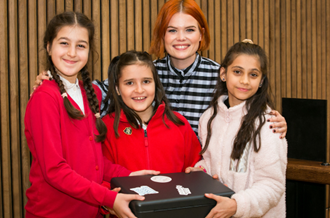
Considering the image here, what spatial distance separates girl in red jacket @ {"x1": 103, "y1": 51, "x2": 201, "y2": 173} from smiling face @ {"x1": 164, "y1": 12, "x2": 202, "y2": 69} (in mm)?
324

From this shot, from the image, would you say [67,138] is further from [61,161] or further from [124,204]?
[124,204]

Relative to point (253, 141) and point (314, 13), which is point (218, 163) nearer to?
point (253, 141)

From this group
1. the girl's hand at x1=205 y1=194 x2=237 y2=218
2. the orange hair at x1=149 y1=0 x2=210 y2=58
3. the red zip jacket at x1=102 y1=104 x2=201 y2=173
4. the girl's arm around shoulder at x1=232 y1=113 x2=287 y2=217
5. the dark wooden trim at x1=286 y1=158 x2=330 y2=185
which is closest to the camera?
the girl's hand at x1=205 y1=194 x2=237 y2=218

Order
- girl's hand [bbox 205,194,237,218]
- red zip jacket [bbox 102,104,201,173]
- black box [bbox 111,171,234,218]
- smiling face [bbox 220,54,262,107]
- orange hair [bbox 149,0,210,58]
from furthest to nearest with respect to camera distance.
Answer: orange hair [bbox 149,0,210,58] → red zip jacket [bbox 102,104,201,173] → smiling face [bbox 220,54,262,107] → girl's hand [bbox 205,194,237,218] → black box [bbox 111,171,234,218]

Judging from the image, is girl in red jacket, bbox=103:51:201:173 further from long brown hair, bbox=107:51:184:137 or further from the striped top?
the striped top

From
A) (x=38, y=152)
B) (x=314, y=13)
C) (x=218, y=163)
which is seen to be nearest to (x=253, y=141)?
(x=218, y=163)

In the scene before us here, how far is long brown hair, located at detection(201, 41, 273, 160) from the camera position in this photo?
169 cm

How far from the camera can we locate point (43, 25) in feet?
8.59

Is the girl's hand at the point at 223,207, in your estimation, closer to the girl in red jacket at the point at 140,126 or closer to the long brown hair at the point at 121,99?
the girl in red jacket at the point at 140,126

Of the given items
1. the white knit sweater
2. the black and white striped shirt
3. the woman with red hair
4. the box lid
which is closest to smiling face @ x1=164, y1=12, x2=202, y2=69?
the woman with red hair

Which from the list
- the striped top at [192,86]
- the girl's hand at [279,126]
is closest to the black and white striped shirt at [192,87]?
the striped top at [192,86]

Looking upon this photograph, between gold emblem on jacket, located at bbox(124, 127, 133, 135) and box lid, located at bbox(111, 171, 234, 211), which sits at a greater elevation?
gold emblem on jacket, located at bbox(124, 127, 133, 135)

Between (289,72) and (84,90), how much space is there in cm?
331

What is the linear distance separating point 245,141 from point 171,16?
41.9 inches
